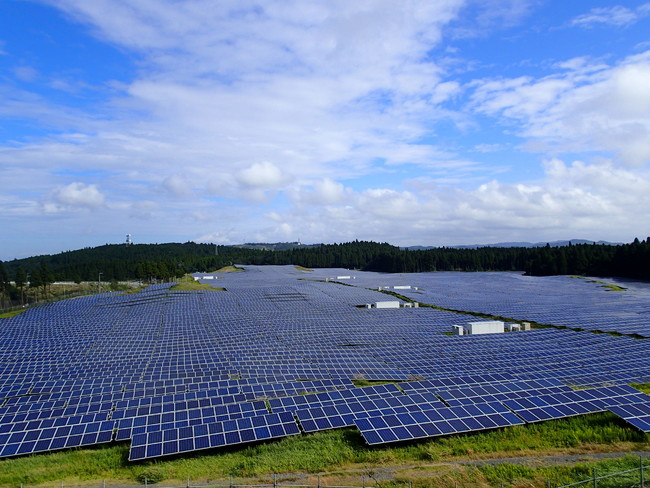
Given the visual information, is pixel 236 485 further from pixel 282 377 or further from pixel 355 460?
pixel 282 377

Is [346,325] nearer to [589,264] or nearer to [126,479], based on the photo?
[126,479]

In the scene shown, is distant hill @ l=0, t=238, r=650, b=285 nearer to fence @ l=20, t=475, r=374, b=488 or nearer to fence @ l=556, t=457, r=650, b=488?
fence @ l=20, t=475, r=374, b=488

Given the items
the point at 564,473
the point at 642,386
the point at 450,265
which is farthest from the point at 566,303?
the point at 450,265

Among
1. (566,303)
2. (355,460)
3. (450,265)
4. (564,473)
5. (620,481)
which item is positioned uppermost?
(450,265)

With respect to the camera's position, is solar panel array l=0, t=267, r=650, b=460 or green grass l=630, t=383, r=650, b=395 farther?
green grass l=630, t=383, r=650, b=395

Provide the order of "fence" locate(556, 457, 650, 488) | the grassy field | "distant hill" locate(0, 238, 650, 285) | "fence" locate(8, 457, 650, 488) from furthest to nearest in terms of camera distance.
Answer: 1. "distant hill" locate(0, 238, 650, 285)
2. the grassy field
3. "fence" locate(8, 457, 650, 488)
4. "fence" locate(556, 457, 650, 488)

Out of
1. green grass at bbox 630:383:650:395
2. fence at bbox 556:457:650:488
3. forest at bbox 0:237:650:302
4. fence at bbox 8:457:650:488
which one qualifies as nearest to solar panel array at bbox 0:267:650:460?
green grass at bbox 630:383:650:395
